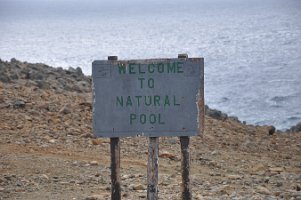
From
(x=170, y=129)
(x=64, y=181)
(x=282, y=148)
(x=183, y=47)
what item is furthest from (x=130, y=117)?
(x=183, y=47)

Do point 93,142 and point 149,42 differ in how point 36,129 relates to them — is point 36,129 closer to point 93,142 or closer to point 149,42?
point 93,142

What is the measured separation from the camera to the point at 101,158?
12258mm

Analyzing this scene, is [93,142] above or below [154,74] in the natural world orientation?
below

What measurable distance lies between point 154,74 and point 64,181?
3.63 meters

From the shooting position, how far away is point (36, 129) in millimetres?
14062

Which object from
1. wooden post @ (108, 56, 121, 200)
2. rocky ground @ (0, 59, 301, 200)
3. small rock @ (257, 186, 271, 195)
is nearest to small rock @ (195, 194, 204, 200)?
rocky ground @ (0, 59, 301, 200)

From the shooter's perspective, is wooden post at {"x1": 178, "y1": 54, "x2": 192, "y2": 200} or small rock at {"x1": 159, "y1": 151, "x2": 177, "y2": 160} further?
small rock at {"x1": 159, "y1": 151, "x2": 177, "y2": 160}

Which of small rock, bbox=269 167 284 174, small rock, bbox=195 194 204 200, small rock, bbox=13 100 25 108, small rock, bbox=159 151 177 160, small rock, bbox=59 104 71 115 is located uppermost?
small rock, bbox=13 100 25 108

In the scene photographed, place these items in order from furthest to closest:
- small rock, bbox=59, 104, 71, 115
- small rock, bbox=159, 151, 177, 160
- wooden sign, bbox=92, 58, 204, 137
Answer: small rock, bbox=59, 104, 71, 115 → small rock, bbox=159, 151, 177, 160 → wooden sign, bbox=92, 58, 204, 137

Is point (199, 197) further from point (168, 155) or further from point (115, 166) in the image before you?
point (168, 155)

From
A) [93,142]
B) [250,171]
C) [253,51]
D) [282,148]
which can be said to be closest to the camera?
[250,171]

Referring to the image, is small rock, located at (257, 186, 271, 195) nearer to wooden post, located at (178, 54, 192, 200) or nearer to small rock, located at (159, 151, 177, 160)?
wooden post, located at (178, 54, 192, 200)

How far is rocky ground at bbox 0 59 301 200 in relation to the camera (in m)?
10.0

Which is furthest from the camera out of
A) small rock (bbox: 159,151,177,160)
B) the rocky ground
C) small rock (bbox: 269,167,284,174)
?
small rock (bbox: 159,151,177,160)
